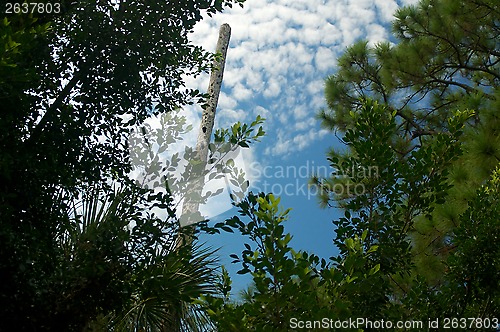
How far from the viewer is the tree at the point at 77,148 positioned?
2443mm

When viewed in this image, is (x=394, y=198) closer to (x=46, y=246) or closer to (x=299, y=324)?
(x=299, y=324)

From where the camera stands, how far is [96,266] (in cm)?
264

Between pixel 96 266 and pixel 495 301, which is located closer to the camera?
pixel 495 301

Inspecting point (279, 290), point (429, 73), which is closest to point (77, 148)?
point (279, 290)

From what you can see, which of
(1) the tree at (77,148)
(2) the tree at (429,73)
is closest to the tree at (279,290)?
(1) the tree at (77,148)

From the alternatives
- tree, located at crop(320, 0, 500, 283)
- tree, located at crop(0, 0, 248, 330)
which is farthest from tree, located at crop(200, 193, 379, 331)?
tree, located at crop(320, 0, 500, 283)

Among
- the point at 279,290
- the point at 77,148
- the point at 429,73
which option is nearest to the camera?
the point at 279,290

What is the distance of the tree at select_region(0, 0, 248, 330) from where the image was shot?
244 centimetres

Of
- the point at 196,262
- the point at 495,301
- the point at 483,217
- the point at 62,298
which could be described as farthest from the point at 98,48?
the point at 196,262

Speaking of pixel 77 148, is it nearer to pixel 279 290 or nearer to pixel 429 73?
pixel 279 290

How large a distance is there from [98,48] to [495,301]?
2.73 m

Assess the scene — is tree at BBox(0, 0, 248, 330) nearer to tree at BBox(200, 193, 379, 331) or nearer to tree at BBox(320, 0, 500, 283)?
tree at BBox(200, 193, 379, 331)

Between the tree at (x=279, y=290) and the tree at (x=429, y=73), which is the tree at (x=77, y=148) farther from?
the tree at (x=429, y=73)

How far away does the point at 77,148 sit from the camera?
306 cm
